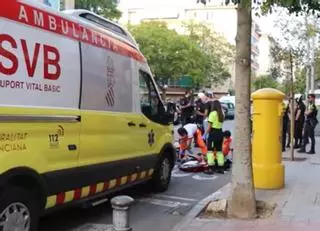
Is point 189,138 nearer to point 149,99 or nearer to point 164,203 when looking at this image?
point 149,99

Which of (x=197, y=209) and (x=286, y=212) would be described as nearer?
(x=286, y=212)

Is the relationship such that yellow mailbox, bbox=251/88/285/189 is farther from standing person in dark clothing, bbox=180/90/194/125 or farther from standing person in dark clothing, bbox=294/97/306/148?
standing person in dark clothing, bbox=180/90/194/125

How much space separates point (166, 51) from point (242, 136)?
56262 millimetres

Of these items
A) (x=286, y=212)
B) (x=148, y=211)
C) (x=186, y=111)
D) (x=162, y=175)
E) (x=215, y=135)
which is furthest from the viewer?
(x=186, y=111)

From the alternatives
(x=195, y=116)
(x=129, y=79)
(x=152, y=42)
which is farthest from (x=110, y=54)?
(x=152, y=42)

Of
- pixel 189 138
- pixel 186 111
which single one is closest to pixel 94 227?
pixel 189 138

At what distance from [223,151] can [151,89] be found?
3502 mm

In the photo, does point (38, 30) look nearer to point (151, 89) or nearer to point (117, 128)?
point (117, 128)

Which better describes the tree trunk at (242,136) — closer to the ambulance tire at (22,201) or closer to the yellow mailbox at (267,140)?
the yellow mailbox at (267,140)

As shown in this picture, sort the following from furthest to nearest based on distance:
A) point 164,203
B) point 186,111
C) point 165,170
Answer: point 186,111 < point 165,170 < point 164,203

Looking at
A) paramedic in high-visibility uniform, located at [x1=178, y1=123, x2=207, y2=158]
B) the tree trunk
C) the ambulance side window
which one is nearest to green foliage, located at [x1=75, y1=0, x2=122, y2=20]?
paramedic in high-visibility uniform, located at [x1=178, y1=123, x2=207, y2=158]

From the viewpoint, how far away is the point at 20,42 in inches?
226

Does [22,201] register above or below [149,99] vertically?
below

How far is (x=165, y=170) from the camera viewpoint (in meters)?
9.84
